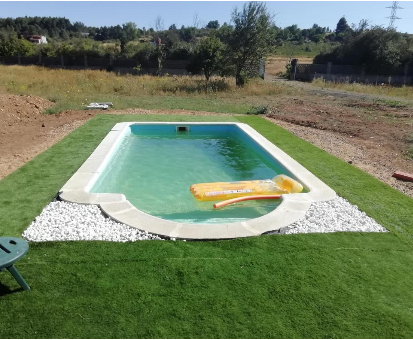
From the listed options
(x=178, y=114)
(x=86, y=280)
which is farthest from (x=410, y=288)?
(x=178, y=114)

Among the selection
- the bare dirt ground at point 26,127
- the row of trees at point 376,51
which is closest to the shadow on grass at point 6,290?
the bare dirt ground at point 26,127

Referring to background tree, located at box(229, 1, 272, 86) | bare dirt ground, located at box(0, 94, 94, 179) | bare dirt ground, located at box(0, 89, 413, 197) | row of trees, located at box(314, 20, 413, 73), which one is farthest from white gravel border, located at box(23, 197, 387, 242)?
row of trees, located at box(314, 20, 413, 73)

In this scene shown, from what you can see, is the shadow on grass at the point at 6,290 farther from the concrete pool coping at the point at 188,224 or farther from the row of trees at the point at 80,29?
the row of trees at the point at 80,29

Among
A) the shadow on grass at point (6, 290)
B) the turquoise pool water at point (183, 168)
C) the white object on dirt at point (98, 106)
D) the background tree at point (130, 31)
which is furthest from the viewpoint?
the background tree at point (130, 31)

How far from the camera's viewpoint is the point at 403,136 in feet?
31.0

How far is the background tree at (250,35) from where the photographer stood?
18.0 m

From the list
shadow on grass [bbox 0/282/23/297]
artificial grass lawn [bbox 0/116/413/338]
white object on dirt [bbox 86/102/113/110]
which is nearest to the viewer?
artificial grass lawn [bbox 0/116/413/338]

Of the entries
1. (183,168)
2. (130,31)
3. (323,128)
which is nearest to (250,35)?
(323,128)

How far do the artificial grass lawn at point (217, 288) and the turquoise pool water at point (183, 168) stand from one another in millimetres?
1507

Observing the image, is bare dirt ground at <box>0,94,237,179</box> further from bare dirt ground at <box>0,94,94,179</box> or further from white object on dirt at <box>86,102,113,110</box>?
white object on dirt at <box>86,102,113,110</box>

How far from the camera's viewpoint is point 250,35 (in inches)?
711

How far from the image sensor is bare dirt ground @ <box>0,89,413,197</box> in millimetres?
7027

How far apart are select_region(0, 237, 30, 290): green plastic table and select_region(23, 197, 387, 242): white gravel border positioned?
2.41ft

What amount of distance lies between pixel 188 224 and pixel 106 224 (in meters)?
0.97
